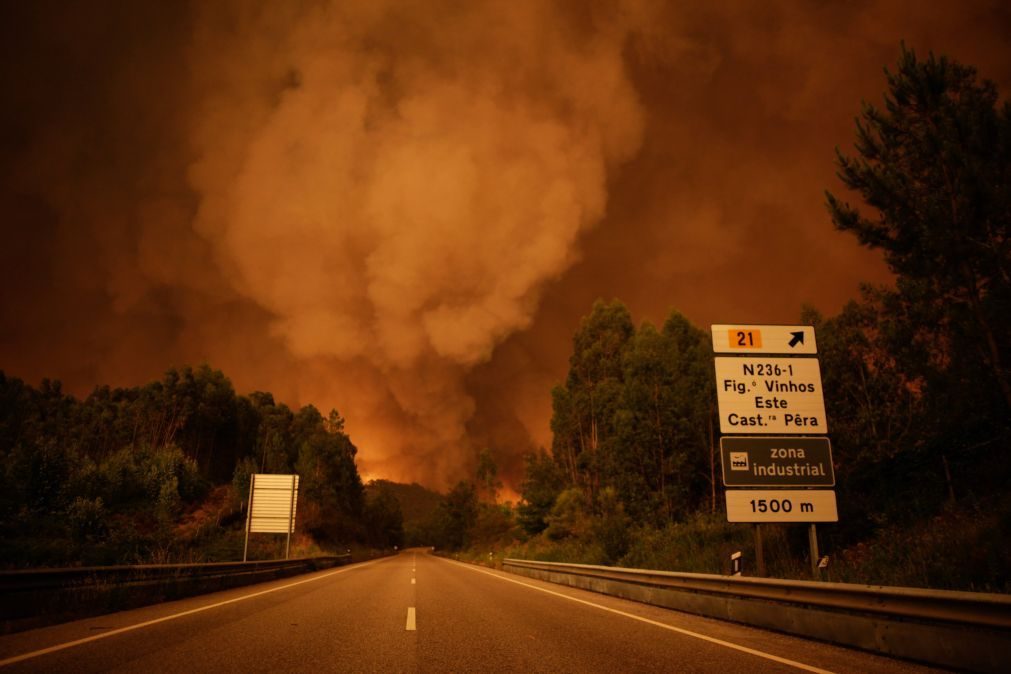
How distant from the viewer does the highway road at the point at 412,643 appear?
5.05 m

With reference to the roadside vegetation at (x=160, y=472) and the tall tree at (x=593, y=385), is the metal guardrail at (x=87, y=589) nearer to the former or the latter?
the roadside vegetation at (x=160, y=472)

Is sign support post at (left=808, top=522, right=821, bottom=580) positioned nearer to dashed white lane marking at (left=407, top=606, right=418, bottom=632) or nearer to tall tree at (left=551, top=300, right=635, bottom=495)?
dashed white lane marking at (left=407, top=606, right=418, bottom=632)

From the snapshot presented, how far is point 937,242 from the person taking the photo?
15.0 m

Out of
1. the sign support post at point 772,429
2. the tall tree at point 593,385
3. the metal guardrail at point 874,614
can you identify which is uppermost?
the tall tree at point 593,385

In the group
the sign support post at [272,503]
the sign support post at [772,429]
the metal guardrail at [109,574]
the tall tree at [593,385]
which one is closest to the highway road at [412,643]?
the metal guardrail at [109,574]

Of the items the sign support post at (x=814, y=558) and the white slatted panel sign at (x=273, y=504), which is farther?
the white slatted panel sign at (x=273, y=504)

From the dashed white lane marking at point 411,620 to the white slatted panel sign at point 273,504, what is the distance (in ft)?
65.2

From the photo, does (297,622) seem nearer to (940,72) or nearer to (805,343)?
(805,343)

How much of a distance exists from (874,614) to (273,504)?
27551 millimetres

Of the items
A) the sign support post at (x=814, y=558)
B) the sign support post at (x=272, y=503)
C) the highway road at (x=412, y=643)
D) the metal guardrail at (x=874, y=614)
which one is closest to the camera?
the metal guardrail at (x=874, y=614)

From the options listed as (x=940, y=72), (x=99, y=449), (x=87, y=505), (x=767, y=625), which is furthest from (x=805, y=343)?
(x=99, y=449)

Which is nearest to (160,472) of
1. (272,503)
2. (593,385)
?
(272,503)

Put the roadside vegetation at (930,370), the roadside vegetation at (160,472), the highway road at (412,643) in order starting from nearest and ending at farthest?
the highway road at (412,643)
the roadside vegetation at (930,370)
the roadside vegetation at (160,472)

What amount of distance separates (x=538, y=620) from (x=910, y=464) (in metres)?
14.1
